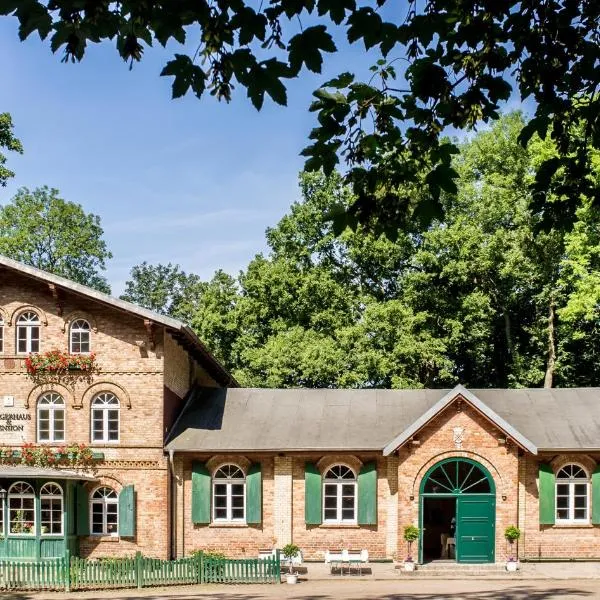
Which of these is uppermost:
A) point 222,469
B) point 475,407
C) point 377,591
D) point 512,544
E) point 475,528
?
point 475,407

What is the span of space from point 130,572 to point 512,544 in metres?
9.88

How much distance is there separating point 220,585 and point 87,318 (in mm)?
8035

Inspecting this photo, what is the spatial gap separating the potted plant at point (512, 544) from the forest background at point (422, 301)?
12126 millimetres

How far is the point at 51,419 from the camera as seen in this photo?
84.8 feet

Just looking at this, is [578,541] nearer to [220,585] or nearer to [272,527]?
[272,527]

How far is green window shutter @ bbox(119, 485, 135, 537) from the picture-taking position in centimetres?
2516

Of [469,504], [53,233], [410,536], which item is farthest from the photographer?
[53,233]

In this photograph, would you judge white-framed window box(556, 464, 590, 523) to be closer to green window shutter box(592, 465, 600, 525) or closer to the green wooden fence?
green window shutter box(592, 465, 600, 525)

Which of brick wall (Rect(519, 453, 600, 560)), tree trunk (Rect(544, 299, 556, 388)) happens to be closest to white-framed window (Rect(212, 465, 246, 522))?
brick wall (Rect(519, 453, 600, 560))

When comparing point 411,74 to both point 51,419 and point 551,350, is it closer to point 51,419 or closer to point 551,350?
point 51,419

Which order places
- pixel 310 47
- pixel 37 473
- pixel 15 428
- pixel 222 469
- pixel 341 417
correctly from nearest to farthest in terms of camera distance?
1. pixel 310 47
2. pixel 37 473
3. pixel 15 428
4. pixel 222 469
5. pixel 341 417

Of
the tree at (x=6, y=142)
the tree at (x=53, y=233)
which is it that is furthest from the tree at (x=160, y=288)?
the tree at (x=6, y=142)

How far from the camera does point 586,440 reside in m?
25.5

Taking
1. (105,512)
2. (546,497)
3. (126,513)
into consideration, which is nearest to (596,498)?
(546,497)
